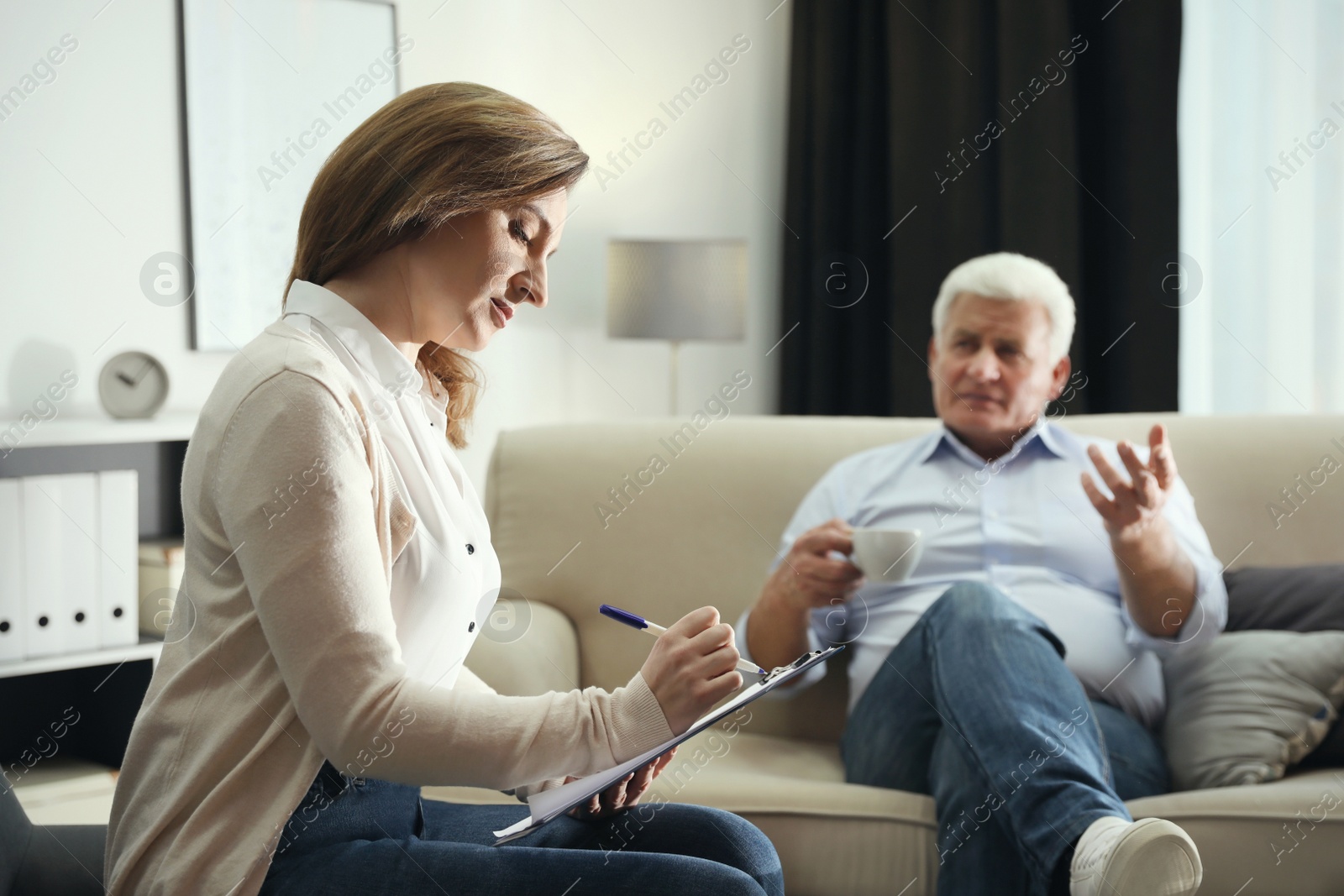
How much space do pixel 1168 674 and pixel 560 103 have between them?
7.67 feet

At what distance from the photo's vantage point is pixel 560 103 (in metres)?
3.29

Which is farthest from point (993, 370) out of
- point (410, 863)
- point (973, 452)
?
point (410, 863)

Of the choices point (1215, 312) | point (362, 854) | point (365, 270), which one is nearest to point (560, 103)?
point (1215, 312)

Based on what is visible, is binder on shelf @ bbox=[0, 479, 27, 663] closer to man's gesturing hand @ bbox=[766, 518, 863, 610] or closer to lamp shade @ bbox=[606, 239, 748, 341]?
man's gesturing hand @ bbox=[766, 518, 863, 610]

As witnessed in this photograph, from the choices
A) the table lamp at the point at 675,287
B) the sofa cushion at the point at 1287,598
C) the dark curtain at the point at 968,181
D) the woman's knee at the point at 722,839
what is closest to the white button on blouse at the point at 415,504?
the woman's knee at the point at 722,839

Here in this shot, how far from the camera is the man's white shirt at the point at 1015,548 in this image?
1.69m

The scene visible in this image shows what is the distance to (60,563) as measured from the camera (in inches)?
81.2

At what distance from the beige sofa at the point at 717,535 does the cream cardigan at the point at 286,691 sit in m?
0.78

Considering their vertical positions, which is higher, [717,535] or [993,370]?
[993,370]

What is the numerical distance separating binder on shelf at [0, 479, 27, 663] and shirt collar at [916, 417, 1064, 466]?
157 cm

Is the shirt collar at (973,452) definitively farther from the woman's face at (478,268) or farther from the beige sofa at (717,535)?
the woman's face at (478,268)

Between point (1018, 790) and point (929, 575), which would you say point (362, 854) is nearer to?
point (1018, 790)

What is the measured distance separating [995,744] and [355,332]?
887mm

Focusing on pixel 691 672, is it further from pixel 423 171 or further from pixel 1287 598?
pixel 1287 598
